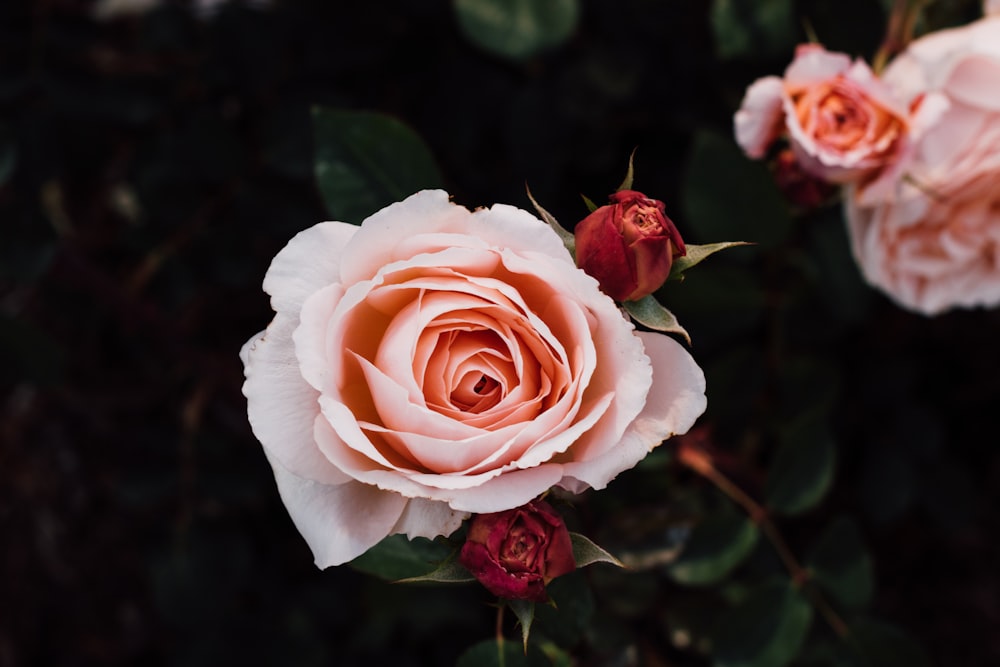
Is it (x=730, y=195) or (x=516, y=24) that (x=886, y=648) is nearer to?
(x=730, y=195)

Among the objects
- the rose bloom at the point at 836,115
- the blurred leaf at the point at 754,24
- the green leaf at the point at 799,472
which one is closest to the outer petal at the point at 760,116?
the rose bloom at the point at 836,115

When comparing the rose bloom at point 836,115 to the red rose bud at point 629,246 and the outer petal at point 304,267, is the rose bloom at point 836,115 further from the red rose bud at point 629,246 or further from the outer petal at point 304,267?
the outer petal at point 304,267

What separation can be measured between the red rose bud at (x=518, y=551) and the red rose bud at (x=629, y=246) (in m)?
0.18

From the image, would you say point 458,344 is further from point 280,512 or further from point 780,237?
point 280,512

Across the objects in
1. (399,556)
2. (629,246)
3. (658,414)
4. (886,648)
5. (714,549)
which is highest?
(629,246)

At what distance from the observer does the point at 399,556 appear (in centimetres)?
100

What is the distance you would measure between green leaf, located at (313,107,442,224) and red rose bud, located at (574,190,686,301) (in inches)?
13.1

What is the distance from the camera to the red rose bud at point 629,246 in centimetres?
67

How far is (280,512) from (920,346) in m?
1.27

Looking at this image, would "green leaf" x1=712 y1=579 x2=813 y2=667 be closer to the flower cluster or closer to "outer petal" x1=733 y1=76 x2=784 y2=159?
the flower cluster

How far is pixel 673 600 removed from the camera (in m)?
1.31

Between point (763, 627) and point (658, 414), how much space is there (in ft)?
1.74

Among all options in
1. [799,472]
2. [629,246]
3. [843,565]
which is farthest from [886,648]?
[629,246]

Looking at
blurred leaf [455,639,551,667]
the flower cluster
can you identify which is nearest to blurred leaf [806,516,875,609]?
the flower cluster
